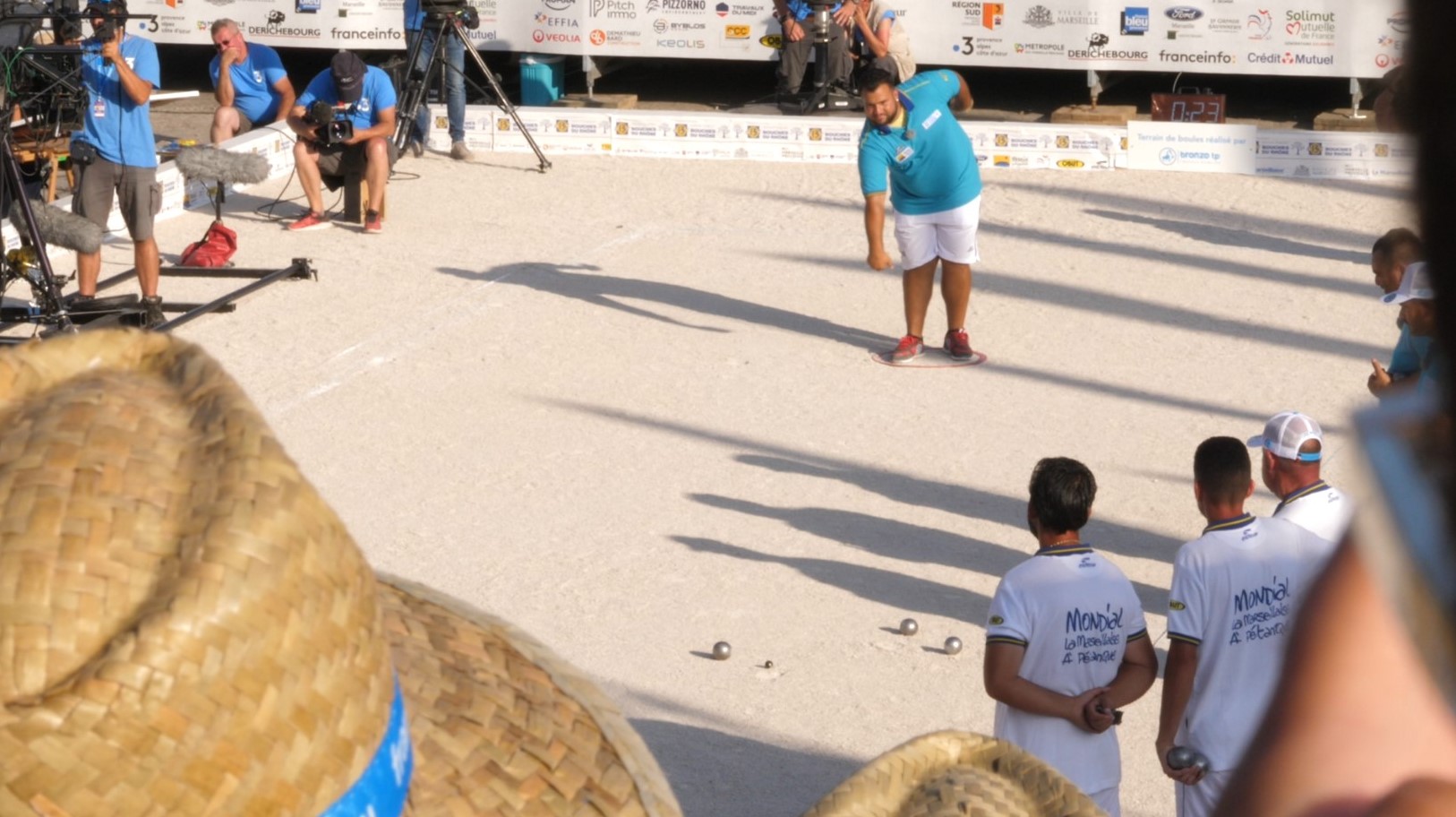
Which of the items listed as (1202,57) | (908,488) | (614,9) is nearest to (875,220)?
(908,488)

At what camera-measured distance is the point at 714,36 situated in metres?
16.2

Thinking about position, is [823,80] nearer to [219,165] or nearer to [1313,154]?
[1313,154]

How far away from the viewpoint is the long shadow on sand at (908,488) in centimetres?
652

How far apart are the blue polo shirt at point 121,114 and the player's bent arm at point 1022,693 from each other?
270 inches

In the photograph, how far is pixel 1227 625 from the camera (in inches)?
156

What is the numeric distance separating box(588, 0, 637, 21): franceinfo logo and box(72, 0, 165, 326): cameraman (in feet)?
23.9

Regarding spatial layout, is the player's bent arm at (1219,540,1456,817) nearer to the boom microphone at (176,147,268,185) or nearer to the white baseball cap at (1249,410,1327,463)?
the white baseball cap at (1249,410,1327,463)

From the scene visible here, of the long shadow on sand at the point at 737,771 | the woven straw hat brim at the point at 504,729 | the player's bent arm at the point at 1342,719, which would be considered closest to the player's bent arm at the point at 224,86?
the long shadow on sand at the point at 737,771

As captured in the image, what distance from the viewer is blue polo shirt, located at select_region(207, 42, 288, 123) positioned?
1397cm

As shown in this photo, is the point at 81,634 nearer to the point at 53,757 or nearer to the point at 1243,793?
the point at 53,757

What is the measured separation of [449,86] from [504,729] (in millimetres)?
12067

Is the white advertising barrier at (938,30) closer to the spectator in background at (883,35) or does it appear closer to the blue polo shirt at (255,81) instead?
the spectator in background at (883,35)

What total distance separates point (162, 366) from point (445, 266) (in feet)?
29.8

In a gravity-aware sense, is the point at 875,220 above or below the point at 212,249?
above
